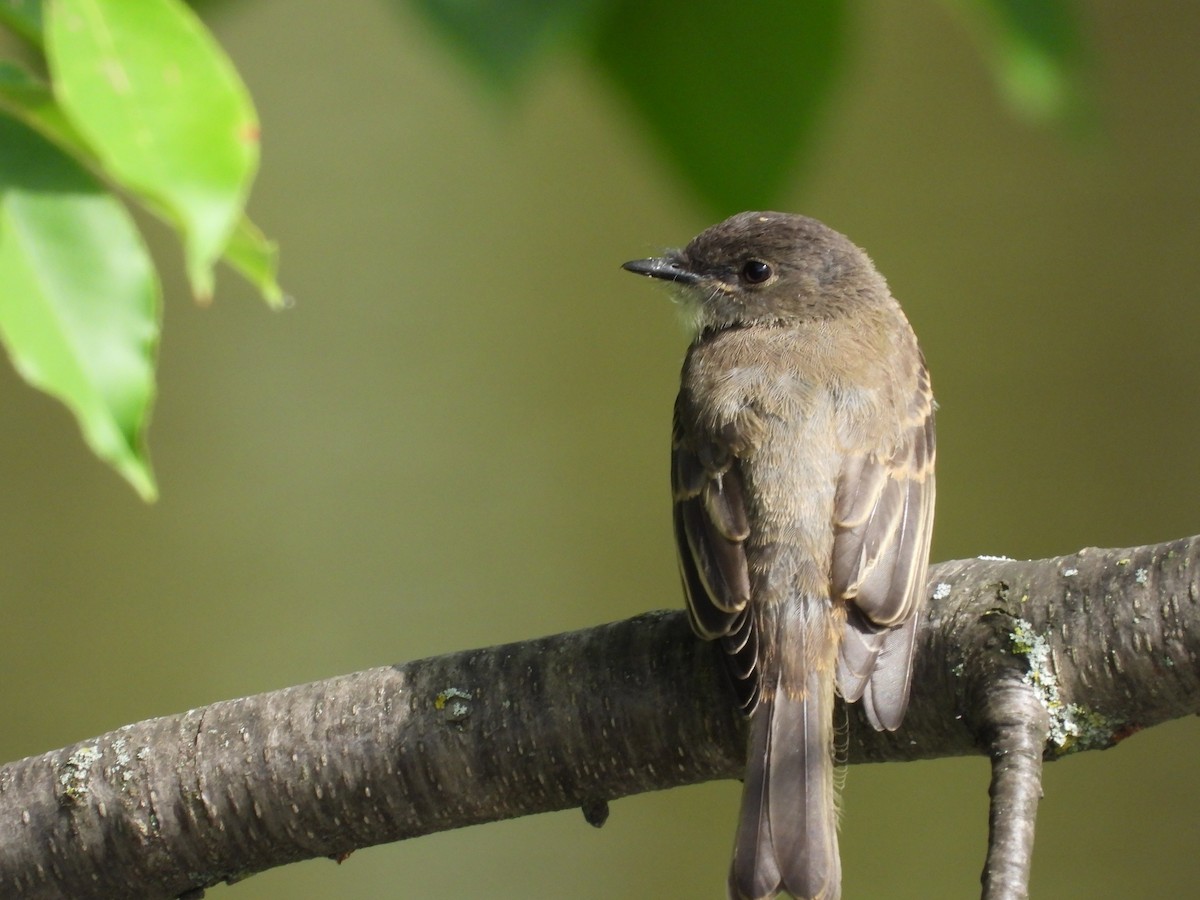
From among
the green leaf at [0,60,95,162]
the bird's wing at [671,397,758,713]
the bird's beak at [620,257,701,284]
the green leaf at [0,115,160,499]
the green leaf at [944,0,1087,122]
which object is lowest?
the bird's wing at [671,397,758,713]

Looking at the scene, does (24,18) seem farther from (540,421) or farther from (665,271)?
(540,421)

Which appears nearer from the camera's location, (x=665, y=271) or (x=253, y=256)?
(x=253, y=256)

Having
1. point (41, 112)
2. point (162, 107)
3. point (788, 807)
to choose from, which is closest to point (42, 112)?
point (41, 112)

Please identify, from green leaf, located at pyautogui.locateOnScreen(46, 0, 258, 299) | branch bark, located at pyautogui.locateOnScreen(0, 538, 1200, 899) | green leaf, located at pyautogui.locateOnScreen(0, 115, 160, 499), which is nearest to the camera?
green leaf, located at pyautogui.locateOnScreen(46, 0, 258, 299)

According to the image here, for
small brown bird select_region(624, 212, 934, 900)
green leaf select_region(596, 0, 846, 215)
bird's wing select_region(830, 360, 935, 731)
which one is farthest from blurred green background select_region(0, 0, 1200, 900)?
green leaf select_region(596, 0, 846, 215)

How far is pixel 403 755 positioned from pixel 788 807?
641 mm

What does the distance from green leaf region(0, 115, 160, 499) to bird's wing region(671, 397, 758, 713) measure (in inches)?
53.5

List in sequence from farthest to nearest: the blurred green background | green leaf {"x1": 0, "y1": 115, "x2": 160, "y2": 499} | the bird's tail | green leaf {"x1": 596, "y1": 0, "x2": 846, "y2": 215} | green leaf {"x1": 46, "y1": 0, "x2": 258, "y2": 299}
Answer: the blurred green background → the bird's tail → green leaf {"x1": 596, "y1": 0, "x2": 846, "y2": 215} → green leaf {"x1": 0, "y1": 115, "x2": 160, "y2": 499} → green leaf {"x1": 46, "y1": 0, "x2": 258, "y2": 299}

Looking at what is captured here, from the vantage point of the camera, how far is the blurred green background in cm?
561

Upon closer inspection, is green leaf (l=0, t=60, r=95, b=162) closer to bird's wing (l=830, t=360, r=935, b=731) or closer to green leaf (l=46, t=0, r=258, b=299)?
green leaf (l=46, t=0, r=258, b=299)

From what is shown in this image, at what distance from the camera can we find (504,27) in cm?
122

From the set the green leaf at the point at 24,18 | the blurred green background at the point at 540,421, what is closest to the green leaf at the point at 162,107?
the green leaf at the point at 24,18

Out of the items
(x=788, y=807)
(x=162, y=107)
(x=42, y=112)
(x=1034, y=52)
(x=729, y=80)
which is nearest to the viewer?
(x=162, y=107)

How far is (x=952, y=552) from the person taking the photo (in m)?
5.73
